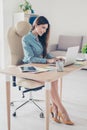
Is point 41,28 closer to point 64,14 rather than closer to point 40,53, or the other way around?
point 40,53

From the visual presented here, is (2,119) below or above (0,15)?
below

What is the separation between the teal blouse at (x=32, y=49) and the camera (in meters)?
2.36

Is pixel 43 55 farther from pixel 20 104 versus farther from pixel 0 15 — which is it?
pixel 0 15

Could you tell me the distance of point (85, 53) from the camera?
278 centimetres

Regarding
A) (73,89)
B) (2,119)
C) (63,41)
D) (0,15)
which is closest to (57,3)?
(63,41)

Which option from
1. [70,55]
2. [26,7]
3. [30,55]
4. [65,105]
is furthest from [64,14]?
[70,55]

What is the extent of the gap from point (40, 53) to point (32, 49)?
13 cm

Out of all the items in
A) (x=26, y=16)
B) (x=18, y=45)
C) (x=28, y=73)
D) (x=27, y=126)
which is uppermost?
(x=26, y=16)

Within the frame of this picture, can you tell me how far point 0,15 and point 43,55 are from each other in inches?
97.0

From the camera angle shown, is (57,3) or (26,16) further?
(57,3)

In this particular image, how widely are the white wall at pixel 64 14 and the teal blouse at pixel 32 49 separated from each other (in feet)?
9.68

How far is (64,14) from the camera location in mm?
5516

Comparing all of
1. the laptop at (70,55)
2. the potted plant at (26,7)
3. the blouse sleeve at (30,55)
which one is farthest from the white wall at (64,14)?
the laptop at (70,55)

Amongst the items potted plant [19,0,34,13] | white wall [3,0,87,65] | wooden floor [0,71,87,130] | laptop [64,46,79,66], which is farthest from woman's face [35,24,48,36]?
white wall [3,0,87,65]
